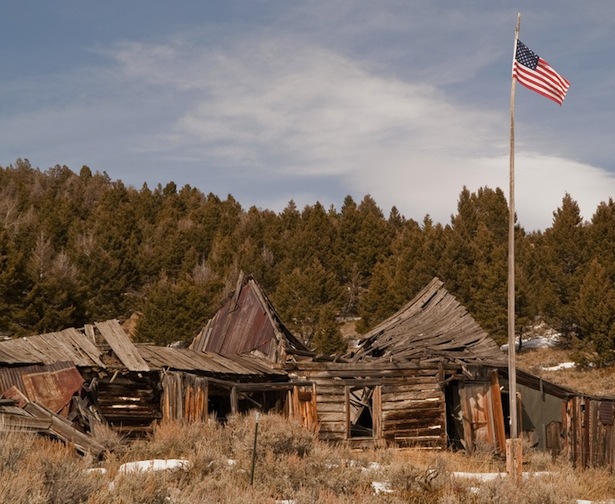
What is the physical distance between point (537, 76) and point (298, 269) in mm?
36242

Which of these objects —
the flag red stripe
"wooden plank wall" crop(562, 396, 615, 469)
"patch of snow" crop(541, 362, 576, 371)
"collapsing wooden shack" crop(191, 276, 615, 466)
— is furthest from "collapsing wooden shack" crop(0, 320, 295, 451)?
"patch of snow" crop(541, 362, 576, 371)

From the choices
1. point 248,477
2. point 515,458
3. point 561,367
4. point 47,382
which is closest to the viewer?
point 248,477

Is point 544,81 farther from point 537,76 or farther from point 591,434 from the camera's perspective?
point 591,434

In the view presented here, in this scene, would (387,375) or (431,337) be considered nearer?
(387,375)

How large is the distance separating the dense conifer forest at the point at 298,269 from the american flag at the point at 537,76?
27.5 m

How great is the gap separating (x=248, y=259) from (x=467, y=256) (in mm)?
16553

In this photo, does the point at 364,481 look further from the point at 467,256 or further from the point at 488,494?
the point at 467,256

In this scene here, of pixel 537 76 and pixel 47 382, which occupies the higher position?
pixel 537 76

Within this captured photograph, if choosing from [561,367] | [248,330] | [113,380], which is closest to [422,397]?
[248,330]

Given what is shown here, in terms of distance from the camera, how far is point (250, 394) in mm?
21188

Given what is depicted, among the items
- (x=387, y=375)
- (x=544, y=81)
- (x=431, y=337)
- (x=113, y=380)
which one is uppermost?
(x=544, y=81)

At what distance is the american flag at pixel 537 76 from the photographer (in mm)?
13938

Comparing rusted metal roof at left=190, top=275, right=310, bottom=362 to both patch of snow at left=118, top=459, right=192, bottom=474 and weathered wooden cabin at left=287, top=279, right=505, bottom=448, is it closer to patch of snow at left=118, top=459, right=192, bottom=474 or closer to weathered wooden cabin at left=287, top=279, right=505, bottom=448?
weathered wooden cabin at left=287, top=279, right=505, bottom=448

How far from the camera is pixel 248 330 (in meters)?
24.2
